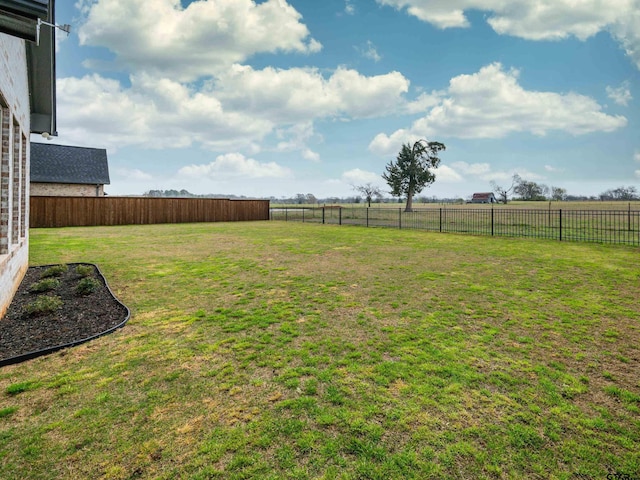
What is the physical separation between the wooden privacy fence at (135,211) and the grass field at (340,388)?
1994 centimetres

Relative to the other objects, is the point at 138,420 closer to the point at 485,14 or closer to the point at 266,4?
the point at 266,4

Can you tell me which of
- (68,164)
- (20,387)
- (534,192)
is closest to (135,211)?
(68,164)

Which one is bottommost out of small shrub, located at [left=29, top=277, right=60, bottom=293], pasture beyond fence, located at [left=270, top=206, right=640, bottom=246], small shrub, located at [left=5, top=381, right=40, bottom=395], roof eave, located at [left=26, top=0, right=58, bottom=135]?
small shrub, located at [left=5, top=381, right=40, bottom=395]

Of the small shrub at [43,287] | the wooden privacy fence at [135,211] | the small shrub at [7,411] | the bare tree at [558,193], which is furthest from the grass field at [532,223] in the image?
the bare tree at [558,193]

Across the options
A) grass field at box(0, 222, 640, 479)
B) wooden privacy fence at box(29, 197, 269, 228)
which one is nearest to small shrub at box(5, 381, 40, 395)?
grass field at box(0, 222, 640, 479)

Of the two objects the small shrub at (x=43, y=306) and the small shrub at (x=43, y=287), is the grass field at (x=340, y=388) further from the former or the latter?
the small shrub at (x=43, y=287)

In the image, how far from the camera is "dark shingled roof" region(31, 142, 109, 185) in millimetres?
24266

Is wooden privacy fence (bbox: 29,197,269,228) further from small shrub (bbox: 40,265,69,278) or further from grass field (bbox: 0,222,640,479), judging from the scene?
grass field (bbox: 0,222,640,479)

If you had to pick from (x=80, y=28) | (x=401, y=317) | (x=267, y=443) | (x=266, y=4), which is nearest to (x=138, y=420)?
(x=267, y=443)

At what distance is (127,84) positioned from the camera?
2184 cm

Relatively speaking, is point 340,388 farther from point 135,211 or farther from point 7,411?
point 135,211

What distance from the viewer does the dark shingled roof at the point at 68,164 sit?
79.6 feet

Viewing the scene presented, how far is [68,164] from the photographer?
26.1 m

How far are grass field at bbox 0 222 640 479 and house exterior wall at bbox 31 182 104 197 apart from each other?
1001 inches
